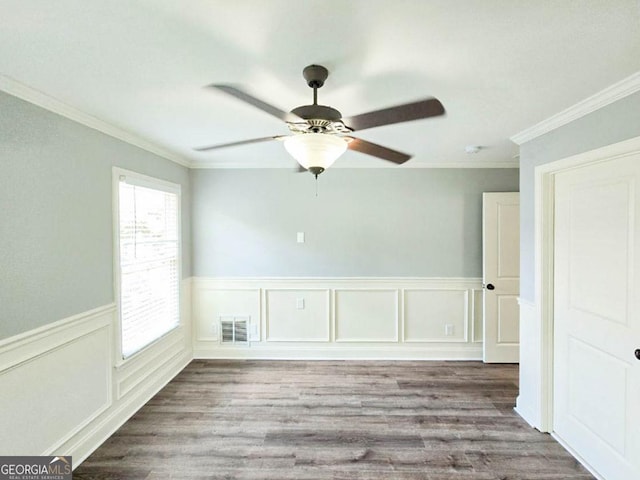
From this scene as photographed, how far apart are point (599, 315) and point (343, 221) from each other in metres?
2.43

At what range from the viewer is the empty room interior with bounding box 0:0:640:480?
1.33 metres

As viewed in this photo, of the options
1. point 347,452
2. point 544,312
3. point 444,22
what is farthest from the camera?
point 544,312

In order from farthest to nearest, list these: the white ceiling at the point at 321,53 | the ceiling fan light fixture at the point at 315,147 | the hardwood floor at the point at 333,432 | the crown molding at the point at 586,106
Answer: the hardwood floor at the point at 333,432 → the crown molding at the point at 586,106 → the ceiling fan light fixture at the point at 315,147 → the white ceiling at the point at 321,53

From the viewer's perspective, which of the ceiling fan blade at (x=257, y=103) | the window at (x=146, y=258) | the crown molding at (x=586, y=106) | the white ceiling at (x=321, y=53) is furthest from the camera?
the window at (x=146, y=258)

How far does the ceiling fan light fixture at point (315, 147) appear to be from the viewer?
1.45m

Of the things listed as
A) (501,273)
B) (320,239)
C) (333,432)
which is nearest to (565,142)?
(501,273)

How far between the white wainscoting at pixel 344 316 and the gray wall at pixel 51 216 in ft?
5.15

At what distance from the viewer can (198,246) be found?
379cm

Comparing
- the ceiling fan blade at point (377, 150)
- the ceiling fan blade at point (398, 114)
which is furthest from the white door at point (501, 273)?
the ceiling fan blade at point (398, 114)

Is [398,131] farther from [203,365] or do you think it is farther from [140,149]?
[203,365]

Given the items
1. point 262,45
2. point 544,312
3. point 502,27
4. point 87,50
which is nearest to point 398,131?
point 502,27

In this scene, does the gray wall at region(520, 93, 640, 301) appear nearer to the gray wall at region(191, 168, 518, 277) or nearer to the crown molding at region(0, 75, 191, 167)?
the gray wall at region(191, 168, 518, 277)

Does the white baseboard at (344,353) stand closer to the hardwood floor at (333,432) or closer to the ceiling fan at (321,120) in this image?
the hardwood floor at (333,432)

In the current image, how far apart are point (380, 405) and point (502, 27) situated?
9.01 ft
